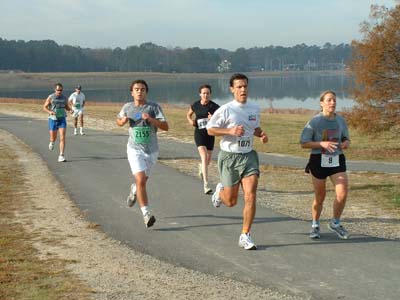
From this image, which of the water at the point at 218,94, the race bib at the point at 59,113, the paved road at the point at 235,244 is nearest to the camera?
the paved road at the point at 235,244

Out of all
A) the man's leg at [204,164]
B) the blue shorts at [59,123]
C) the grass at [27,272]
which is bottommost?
the grass at [27,272]

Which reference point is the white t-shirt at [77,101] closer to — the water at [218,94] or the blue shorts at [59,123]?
the blue shorts at [59,123]

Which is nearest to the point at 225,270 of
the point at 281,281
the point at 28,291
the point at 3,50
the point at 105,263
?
the point at 281,281

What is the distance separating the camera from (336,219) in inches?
275

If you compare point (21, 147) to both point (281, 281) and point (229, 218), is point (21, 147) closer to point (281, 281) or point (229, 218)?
point (229, 218)

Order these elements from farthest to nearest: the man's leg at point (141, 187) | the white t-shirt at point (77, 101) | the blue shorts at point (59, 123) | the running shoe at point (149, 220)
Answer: the white t-shirt at point (77, 101)
the blue shorts at point (59, 123)
the man's leg at point (141, 187)
the running shoe at point (149, 220)

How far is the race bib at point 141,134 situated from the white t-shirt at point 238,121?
A: 1.18 m

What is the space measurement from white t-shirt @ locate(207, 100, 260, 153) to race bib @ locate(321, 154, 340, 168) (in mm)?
857

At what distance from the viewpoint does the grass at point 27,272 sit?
500 cm

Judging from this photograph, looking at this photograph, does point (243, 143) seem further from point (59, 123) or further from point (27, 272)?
point (59, 123)

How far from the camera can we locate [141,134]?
7.63m

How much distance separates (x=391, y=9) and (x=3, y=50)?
14268cm

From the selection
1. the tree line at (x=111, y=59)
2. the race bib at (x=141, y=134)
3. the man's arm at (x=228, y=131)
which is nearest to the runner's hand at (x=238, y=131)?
the man's arm at (x=228, y=131)

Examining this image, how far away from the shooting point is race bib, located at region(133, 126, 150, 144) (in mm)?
7602
